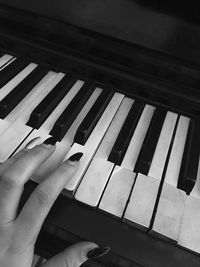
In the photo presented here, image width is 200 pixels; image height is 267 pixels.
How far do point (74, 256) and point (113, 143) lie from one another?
1.01 ft

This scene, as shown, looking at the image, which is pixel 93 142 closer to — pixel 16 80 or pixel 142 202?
pixel 142 202

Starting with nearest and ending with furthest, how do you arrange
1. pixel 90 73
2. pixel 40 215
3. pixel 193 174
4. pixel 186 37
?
pixel 40 215 < pixel 193 174 < pixel 186 37 < pixel 90 73

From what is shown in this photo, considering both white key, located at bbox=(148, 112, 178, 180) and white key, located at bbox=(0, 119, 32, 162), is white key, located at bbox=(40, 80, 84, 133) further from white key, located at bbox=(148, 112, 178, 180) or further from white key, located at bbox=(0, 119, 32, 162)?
white key, located at bbox=(148, 112, 178, 180)

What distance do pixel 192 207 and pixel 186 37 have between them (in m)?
0.48

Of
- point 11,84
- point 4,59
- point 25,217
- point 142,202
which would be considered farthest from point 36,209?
point 4,59

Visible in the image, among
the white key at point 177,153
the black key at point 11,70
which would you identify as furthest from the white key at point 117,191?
the black key at point 11,70

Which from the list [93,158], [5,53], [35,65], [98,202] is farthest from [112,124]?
[5,53]

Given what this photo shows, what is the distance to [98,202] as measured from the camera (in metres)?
0.60

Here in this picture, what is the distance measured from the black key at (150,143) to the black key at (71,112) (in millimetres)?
226

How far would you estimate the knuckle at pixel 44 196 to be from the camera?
550 mm

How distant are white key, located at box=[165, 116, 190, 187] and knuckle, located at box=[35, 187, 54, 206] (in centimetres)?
30

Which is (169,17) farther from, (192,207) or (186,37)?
(192,207)

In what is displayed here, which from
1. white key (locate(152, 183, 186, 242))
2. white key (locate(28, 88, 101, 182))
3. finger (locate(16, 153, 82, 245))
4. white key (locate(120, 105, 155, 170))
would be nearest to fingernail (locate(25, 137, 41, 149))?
white key (locate(28, 88, 101, 182))

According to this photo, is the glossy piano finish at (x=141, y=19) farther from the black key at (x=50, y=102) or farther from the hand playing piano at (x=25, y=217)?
the hand playing piano at (x=25, y=217)
